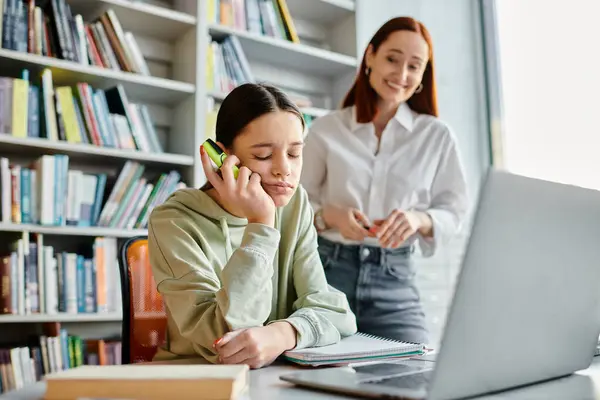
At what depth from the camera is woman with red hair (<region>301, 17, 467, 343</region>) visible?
5.15 ft

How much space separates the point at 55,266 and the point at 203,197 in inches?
55.1

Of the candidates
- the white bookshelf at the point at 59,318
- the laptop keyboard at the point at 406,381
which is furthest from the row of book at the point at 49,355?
the laptop keyboard at the point at 406,381

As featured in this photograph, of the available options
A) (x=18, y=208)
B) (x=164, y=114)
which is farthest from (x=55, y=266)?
(x=164, y=114)

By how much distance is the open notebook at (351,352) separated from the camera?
2.87ft

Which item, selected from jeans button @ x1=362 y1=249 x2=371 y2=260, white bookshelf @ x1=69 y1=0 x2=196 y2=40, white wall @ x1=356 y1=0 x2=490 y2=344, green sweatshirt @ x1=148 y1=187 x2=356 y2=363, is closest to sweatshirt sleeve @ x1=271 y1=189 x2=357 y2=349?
green sweatshirt @ x1=148 y1=187 x2=356 y2=363

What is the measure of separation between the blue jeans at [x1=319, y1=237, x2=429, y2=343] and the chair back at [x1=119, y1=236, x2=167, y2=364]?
52cm

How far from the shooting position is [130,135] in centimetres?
253

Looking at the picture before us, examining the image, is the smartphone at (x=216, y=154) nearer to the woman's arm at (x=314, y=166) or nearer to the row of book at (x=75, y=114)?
the woman's arm at (x=314, y=166)

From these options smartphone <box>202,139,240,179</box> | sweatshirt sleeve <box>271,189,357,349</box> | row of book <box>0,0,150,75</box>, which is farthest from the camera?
row of book <box>0,0,150,75</box>

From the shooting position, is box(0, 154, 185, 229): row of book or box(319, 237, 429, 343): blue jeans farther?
box(0, 154, 185, 229): row of book

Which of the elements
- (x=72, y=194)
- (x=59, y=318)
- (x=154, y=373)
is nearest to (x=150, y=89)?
(x=72, y=194)

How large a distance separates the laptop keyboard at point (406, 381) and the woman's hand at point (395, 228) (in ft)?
2.64

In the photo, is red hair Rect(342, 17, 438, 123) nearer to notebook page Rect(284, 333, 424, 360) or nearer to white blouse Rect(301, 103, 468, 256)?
white blouse Rect(301, 103, 468, 256)

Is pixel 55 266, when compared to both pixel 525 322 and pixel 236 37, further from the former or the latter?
pixel 525 322
